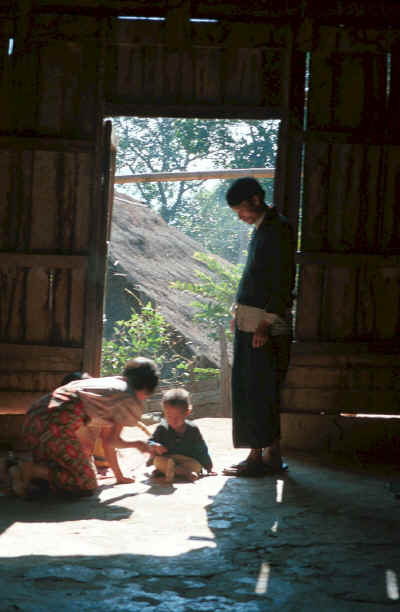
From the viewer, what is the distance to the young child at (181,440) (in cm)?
464

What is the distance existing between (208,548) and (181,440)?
5.50 ft

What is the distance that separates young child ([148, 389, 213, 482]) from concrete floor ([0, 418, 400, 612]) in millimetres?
205

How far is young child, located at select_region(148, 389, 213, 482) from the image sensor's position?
4637 mm

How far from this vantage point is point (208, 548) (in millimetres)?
3010

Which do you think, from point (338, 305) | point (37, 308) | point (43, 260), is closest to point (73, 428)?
point (37, 308)

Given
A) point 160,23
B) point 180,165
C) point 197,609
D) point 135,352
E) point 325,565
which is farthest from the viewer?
point 180,165

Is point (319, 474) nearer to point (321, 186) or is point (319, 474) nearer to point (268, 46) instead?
point (321, 186)

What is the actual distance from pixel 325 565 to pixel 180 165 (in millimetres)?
20530

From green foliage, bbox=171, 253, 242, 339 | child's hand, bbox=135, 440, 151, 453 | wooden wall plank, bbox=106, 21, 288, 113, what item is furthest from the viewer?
Answer: green foliage, bbox=171, 253, 242, 339

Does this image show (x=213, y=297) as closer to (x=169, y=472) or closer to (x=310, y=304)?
(x=310, y=304)

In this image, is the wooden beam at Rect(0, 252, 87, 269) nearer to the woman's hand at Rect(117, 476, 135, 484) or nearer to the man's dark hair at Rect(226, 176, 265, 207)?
the man's dark hair at Rect(226, 176, 265, 207)

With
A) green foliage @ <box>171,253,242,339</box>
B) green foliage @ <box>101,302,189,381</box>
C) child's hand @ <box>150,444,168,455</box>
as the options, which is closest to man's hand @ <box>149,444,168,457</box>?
child's hand @ <box>150,444,168,455</box>

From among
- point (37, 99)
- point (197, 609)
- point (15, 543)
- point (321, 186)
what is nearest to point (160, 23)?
point (37, 99)

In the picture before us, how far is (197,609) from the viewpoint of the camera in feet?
7.54
